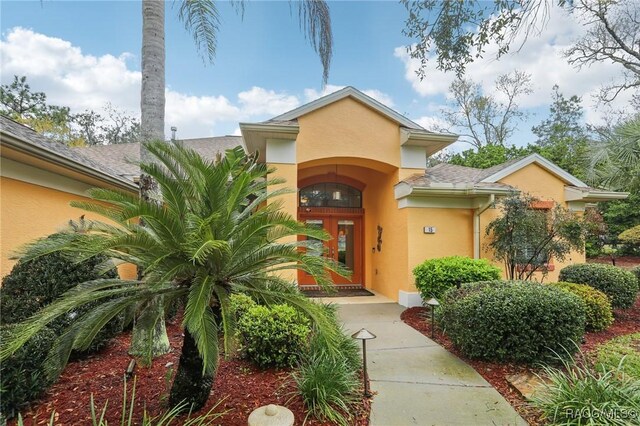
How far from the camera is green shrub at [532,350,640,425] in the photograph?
319cm

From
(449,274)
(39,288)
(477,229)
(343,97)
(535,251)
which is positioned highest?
(343,97)

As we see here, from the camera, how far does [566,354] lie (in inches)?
190

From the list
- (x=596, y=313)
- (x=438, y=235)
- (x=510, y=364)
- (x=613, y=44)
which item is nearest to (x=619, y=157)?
(x=596, y=313)

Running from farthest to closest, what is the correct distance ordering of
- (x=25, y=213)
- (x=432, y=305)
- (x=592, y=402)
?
(x=432, y=305), (x=25, y=213), (x=592, y=402)

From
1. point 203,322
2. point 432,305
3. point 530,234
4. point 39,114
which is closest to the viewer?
point 203,322

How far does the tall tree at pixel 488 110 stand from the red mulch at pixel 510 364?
71.7 feet

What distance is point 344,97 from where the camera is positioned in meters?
9.36

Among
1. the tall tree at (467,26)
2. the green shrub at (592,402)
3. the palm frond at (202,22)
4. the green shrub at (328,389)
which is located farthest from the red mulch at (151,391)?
the tall tree at (467,26)

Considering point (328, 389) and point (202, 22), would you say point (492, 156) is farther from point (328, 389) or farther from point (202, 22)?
point (328, 389)

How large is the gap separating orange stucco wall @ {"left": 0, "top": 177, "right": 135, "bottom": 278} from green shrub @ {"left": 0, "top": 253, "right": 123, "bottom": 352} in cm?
42

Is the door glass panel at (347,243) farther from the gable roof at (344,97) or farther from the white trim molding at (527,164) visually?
the white trim molding at (527,164)

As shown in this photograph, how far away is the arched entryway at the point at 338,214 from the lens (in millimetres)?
11742

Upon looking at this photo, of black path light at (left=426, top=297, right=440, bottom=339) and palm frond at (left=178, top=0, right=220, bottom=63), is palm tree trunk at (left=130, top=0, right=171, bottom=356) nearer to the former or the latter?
palm frond at (left=178, top=0, right=220, bottom=63)

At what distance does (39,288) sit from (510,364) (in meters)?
6.94
